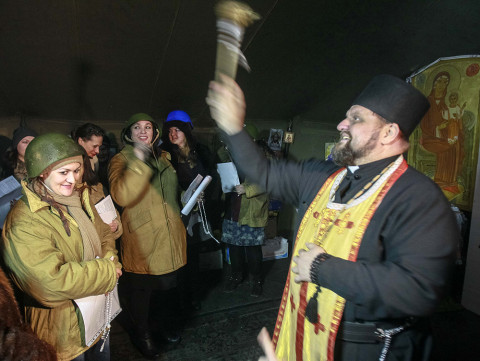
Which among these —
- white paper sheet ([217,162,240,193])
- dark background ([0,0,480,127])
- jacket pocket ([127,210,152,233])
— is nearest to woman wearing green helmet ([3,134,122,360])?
jacket pocket ([127,210,152,233])

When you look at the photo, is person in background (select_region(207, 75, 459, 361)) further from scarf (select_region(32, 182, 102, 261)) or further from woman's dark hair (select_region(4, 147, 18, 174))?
woman's dark hair (select_region(4, 147, 18, 174))

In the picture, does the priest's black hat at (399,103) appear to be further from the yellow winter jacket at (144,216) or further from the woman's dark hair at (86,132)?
the woman's dark hair at (86,132)

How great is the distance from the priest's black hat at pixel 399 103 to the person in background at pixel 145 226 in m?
2.02

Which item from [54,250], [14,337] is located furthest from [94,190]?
[14,337]

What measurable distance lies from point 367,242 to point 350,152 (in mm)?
507

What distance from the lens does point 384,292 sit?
42.5 inches

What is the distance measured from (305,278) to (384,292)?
32 centimetres

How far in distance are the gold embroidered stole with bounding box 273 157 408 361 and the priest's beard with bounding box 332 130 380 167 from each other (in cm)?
8

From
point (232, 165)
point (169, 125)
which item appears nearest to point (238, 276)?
point (232, 165)

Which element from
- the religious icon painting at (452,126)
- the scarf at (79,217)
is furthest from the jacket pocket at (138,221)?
the religious icon painting at (452,126)

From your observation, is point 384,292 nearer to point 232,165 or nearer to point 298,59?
point 232,165

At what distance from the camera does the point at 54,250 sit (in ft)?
5.16

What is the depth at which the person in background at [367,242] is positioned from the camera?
109 centimetres

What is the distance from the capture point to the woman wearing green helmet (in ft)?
4.97
